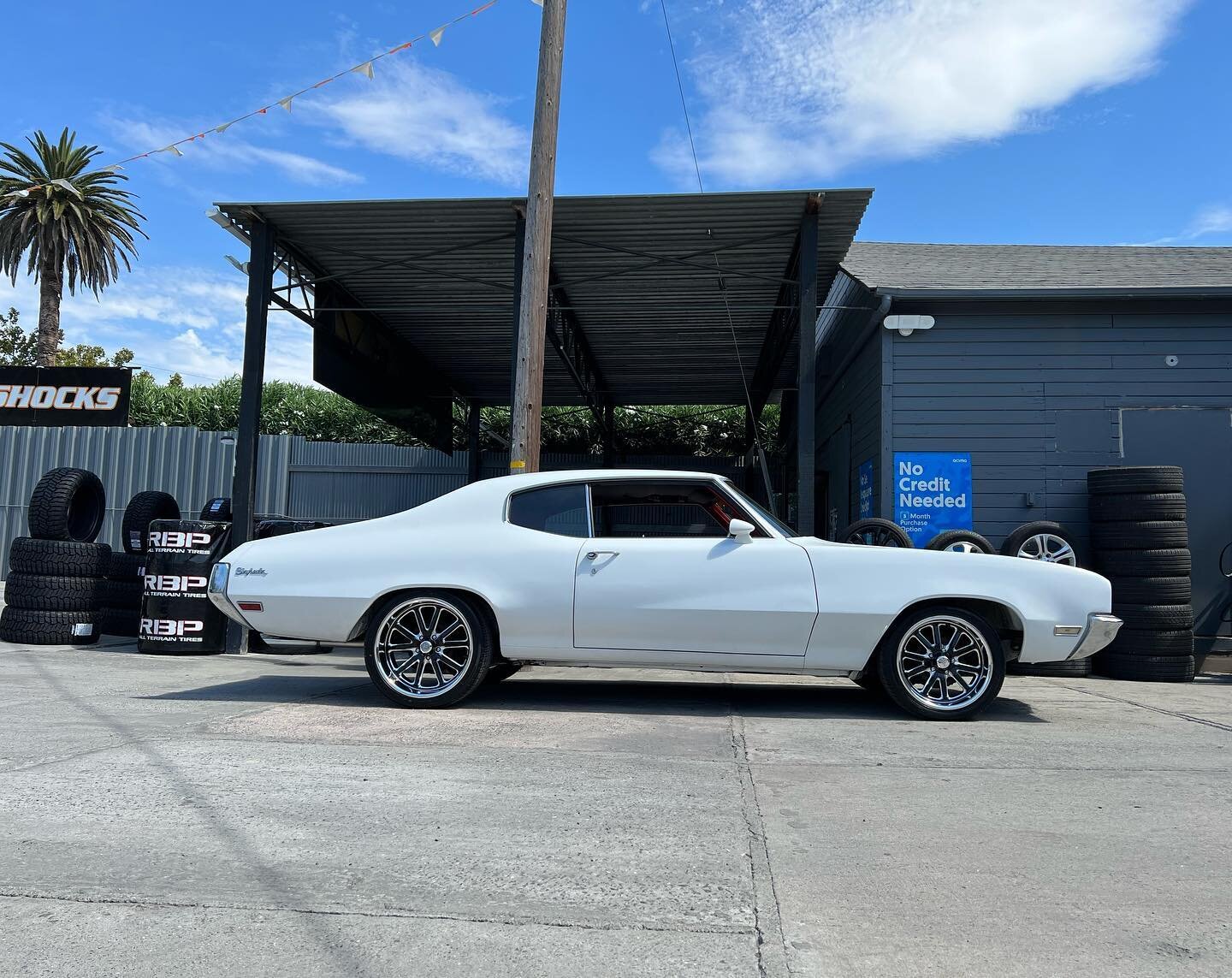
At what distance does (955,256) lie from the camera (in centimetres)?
1292

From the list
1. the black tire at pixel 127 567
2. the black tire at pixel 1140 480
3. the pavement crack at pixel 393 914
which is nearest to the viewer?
the pavement crack at pixel 393 914

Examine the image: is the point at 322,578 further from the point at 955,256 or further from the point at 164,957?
the point at 955,256

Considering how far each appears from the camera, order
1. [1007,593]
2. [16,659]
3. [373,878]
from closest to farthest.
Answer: [373,878]
[1007,593]
[16,659]

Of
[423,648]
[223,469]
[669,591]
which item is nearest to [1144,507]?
[669,591]

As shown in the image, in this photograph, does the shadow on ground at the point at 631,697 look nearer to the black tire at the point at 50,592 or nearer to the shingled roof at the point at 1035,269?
the black tire at the point at 50,592

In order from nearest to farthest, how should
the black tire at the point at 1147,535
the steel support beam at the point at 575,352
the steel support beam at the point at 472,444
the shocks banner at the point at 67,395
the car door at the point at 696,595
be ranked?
the car door at the point at 696,595
the black tire at the point at 1147,535
the steel support beam at the point at 575,352
the steel support beam at the point at 472,444
the shocks banner at the point at 67,395

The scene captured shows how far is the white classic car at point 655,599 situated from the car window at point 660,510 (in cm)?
1

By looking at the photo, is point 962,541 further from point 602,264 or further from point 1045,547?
point 602,264

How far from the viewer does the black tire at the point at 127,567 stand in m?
10.3

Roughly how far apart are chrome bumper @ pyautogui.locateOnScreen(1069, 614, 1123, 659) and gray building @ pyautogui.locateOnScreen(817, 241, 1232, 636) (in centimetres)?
495

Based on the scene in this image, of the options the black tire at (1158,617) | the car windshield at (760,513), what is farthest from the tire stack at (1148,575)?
the car windshield at (760,513)

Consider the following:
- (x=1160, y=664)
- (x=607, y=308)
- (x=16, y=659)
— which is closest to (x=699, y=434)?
(x=607, y=308)

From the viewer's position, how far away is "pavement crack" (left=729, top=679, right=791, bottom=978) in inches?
90.0

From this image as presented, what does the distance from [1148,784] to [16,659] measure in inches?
333
